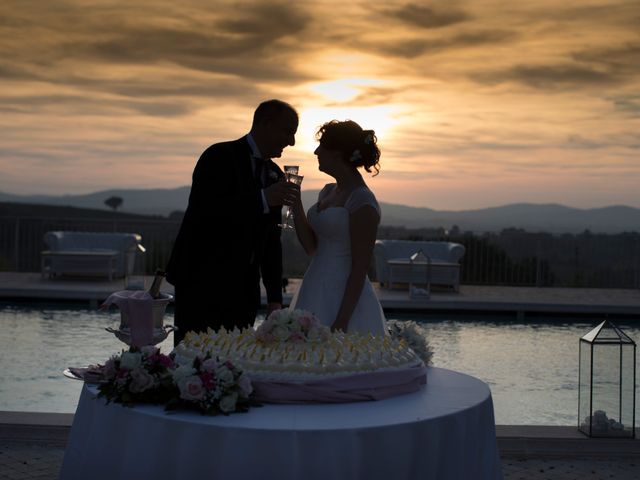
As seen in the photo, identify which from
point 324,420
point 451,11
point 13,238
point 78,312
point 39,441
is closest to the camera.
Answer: point 324,420

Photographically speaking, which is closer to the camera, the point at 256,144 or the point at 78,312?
the point at 256,144

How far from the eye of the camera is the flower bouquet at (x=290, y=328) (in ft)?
12.8

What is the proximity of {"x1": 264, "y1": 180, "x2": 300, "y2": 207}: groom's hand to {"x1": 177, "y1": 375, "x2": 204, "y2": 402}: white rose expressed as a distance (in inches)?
48.8

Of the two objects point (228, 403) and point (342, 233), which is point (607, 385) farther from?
point (228, 403)

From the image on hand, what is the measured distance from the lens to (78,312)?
15086 millimetres

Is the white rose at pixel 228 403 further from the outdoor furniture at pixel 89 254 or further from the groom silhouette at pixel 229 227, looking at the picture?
the outdoor furniture at pixel 89 254

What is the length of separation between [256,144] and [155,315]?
1094mm

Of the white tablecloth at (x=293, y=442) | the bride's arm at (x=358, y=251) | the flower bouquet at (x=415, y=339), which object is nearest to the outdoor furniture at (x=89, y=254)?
the bride's arm at (x=358, y=251)

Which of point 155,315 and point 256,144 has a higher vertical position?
point 256,144

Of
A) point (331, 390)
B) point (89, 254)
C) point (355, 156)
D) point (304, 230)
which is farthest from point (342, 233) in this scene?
point (89, 254)

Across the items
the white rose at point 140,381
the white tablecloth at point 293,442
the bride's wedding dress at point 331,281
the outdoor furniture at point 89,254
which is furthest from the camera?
the outdoor furniture at point 89,254

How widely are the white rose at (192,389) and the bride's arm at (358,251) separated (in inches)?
62.8

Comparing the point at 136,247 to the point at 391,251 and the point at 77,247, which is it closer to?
the point at 77,247

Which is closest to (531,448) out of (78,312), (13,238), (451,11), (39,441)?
(39,441)
